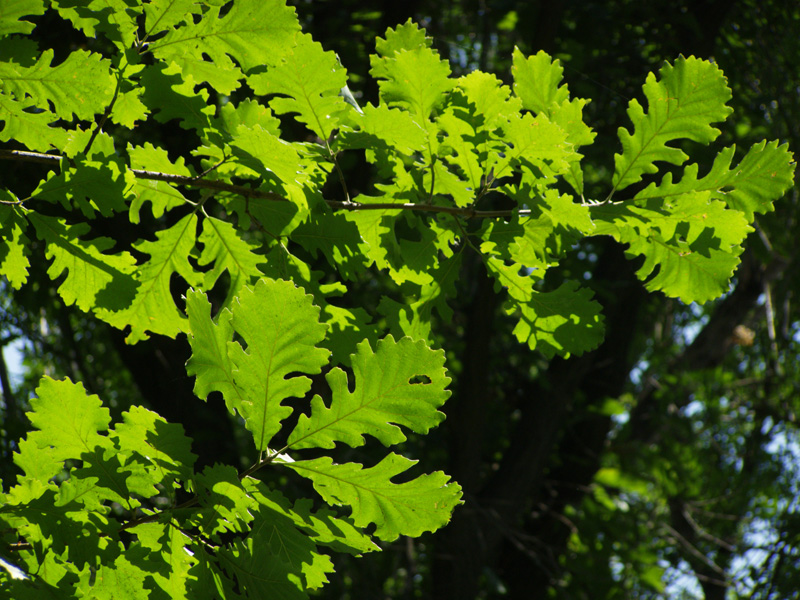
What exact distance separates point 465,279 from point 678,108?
303 centimetres

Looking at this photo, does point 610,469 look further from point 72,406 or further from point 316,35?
point 72,406

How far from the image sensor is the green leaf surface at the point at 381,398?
875mm

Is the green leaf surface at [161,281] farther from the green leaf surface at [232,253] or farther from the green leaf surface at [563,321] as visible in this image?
the green leaf surface at [563,321]

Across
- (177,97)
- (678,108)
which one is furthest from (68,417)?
(678,108)

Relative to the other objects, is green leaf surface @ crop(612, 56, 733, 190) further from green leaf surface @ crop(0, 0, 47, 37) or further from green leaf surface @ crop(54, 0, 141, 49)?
green leaf surface @ crop(0, 0, 47, 37)

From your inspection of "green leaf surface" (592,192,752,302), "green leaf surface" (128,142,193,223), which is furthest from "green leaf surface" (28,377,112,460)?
"green leaf surface" (592,192,752,302)

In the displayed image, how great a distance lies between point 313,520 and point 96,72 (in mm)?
695

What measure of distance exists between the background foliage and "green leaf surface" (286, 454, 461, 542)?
24 millimetres

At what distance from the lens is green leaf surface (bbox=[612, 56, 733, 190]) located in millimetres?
1153

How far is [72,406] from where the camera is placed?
98 cm

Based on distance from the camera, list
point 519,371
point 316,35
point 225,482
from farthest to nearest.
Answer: point 519,371 < point 316,35 < point 225,482

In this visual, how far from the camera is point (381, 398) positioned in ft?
2.90

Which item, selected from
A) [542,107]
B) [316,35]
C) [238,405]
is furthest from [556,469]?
[238,405]

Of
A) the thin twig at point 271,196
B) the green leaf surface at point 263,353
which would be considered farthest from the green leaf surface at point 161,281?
the green leaf surface at point 263,353
